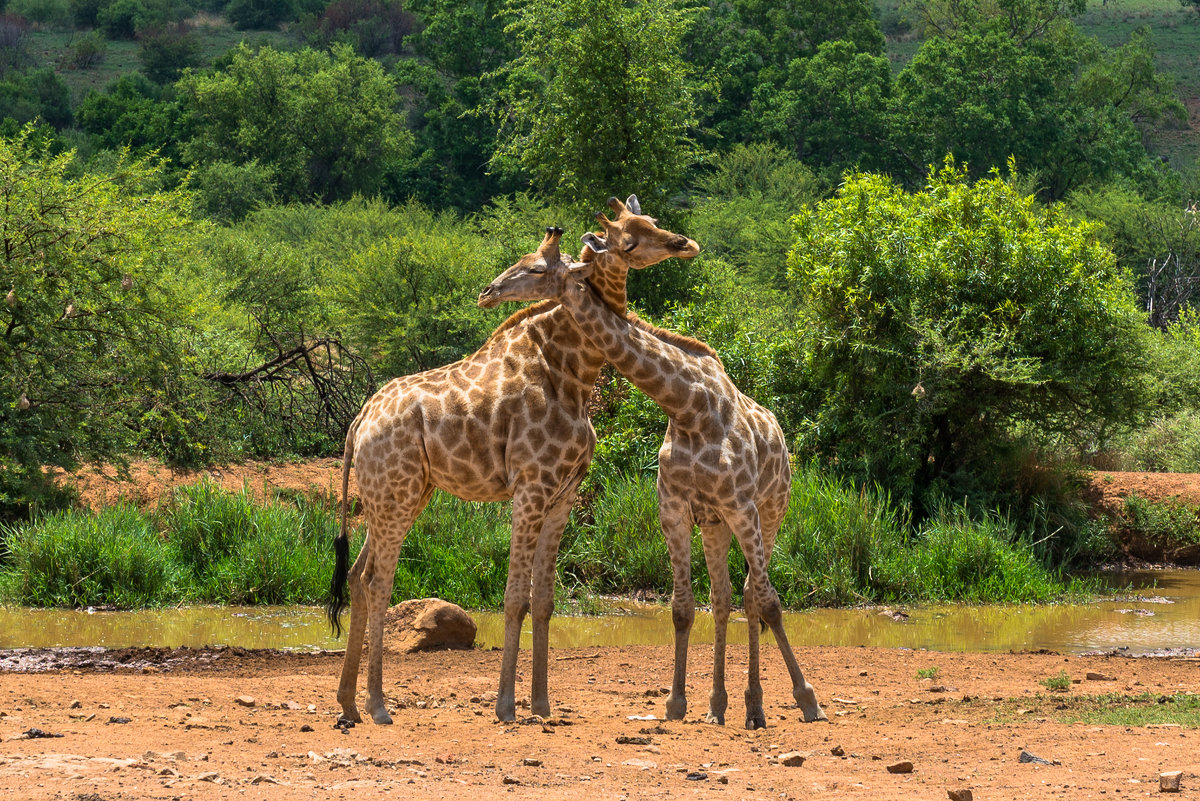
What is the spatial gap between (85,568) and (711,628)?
20.8ft

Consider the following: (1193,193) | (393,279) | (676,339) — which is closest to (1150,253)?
(1193,193)

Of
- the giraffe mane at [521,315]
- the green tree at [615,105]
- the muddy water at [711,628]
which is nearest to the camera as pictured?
the giraffe mane at [521,315]

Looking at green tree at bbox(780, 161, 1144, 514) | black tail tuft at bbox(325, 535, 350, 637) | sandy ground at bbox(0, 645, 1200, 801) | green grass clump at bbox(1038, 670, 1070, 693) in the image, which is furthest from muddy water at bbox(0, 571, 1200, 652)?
black tail tuft at bbox(325, 535, 350, 637)

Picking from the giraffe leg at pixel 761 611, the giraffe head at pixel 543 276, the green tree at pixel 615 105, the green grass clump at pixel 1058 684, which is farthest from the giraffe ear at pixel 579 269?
the green tree at pixel 615 105

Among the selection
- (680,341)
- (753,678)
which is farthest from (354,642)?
(680,341)

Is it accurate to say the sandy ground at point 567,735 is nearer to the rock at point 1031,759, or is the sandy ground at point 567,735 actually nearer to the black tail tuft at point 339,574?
the rock at point 1031,759

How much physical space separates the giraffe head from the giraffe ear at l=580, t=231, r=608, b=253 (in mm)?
123

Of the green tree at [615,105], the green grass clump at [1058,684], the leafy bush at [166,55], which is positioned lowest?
the green grass clump at [1058,684]

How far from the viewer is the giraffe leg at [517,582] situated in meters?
7.44

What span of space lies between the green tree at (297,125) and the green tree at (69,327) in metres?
41.3

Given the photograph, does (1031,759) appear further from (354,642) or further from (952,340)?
(952,340)

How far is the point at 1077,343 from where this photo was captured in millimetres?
16203

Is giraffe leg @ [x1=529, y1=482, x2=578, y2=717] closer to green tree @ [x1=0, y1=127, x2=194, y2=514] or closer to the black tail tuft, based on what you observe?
the black tail tuft

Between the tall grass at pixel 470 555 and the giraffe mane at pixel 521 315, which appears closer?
the giraffe mane at pixel 521 315
